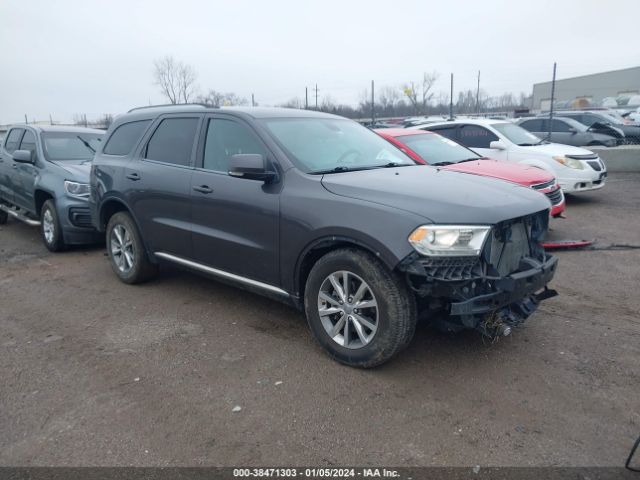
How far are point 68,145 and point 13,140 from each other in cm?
145

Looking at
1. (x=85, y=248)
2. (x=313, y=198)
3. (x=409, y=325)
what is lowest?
(x=85, y=248)

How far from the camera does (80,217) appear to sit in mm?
6961

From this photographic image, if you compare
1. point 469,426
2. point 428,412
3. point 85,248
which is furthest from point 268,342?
point 85,248

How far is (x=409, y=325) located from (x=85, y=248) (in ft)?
19.0

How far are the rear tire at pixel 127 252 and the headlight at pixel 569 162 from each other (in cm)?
716

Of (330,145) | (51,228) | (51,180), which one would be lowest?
(51,228)

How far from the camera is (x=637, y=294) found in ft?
16.3

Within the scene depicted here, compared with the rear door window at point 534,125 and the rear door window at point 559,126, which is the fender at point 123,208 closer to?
the rear door window at point 534,125

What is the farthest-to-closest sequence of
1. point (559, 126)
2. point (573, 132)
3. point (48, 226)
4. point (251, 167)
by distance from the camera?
point (559, 126) → point (573, 132) → point (48, 226) → point (251, 167)

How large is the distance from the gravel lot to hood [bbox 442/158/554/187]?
1.86 m

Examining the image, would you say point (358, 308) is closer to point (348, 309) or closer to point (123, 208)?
point (348, 309)

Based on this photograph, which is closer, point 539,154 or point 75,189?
point 75,189

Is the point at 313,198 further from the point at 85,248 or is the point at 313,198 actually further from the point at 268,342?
the point at 85,248

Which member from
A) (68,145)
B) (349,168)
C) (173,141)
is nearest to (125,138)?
(173,141)
